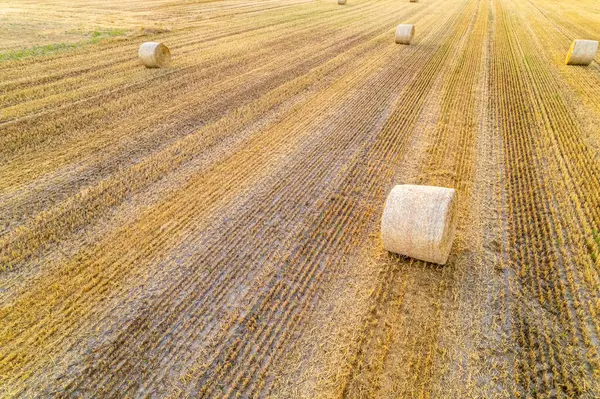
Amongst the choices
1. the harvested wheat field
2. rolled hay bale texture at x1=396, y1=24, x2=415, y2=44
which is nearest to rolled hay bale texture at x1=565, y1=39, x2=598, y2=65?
the harvested wheat field

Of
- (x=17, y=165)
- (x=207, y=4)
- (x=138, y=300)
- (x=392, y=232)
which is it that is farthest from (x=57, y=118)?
(x=207, y=4)

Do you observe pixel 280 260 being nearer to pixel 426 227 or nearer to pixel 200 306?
pixel 200 306

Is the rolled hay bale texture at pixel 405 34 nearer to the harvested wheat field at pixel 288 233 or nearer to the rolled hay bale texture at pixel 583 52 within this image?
the harvested wheat field at pixel 288 233

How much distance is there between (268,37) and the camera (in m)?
19.7

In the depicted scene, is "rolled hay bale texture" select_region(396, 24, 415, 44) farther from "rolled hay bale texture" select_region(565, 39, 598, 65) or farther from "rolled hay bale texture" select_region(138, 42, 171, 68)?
"rolled hay bale texture" select_region(138, 42, 171, 68)

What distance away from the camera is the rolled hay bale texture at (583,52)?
15008mm

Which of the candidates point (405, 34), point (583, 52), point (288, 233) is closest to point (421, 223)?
point (288, 233)

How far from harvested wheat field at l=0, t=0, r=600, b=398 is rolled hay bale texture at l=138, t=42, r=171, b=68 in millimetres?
433

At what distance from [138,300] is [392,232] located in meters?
3.82

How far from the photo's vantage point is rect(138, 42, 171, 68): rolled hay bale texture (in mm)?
13766

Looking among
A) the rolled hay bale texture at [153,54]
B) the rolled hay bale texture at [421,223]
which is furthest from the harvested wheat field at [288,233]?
the rolled hay bale texture at [153,54]

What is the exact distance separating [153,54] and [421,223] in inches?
495

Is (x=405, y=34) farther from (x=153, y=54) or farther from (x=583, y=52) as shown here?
(x=153, y=54)

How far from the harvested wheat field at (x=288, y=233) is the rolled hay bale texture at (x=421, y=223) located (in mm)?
325
